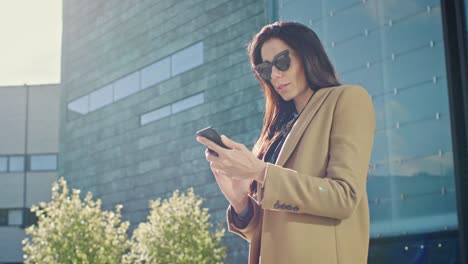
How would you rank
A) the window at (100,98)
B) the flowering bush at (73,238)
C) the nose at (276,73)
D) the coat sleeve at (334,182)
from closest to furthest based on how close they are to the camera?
the coat sleeve at (334,182) < the nose at (276,73) < the flowering bush at (73,238) < the window at (100,98)

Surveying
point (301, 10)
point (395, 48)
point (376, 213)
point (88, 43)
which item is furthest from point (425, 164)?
point (88, 43)

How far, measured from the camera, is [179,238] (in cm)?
2262

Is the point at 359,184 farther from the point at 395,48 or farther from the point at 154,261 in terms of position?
the point at 154,261

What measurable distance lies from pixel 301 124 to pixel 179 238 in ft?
68.1

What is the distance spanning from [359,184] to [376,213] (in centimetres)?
1453

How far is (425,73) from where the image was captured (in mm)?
15711

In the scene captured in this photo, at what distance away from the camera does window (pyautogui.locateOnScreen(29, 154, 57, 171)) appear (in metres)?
42.9

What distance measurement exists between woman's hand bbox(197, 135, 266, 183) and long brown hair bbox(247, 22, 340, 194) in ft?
1.08

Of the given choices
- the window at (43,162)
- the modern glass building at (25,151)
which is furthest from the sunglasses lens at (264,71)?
the window at (43,162)

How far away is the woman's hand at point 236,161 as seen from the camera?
2.05 m

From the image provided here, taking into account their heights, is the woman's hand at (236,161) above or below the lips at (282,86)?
below

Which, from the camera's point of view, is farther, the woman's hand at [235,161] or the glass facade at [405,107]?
the glass facade at [405,107]

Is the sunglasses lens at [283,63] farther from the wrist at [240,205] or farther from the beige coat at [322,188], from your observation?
the wrist at [240,205]

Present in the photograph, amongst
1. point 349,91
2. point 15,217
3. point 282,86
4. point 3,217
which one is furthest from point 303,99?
point 3,217
